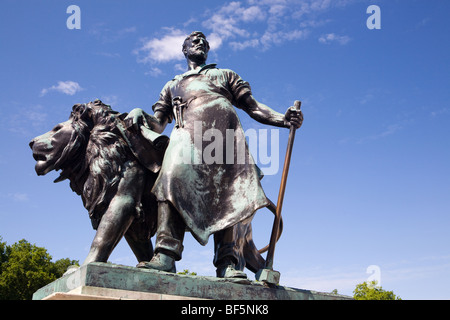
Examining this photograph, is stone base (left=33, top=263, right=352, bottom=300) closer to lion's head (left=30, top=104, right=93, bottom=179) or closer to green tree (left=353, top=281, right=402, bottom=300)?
lion's head (left=30, top=104, right=93, bottom=179)

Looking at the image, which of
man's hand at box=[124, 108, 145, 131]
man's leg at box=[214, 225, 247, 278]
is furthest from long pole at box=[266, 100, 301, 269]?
man's hand at box=[124, 108, 145, 131]

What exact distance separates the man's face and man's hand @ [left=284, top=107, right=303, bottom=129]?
1.35 m

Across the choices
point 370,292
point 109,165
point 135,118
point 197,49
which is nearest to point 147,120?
point 135,118

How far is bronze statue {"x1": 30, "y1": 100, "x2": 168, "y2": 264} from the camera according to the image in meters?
5.77

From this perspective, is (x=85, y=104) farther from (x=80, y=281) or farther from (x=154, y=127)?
(x=80, y=281)

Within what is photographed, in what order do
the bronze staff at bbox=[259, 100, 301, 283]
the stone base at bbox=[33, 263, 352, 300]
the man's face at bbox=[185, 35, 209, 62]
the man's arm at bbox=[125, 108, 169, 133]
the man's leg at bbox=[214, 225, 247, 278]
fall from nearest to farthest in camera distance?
the stone base at bbox=[33, 263, 352, 300] → the bronze staff at bbox=[259, 100, 301, 283] → the man's leg at bbox=[214, 225, 247, 278] → the man's arm at bbox=[125, 108, 169, 133] → the man's face at bbox=[185, 35, 209, 62]

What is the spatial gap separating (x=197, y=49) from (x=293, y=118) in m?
1.55

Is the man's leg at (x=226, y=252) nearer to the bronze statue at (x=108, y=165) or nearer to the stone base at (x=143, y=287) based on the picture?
the stone base at (x=143, y=287)

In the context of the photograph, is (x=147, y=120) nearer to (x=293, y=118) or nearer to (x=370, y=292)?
(x=293, y=118)

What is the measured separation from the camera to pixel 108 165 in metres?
5.82

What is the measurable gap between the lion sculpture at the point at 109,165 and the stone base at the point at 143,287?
0.82m

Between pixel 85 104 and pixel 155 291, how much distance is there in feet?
8.21

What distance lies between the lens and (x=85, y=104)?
6.21 m
